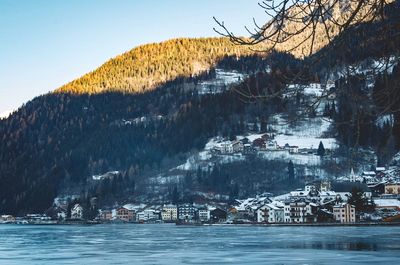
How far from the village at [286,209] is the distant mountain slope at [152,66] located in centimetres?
6361

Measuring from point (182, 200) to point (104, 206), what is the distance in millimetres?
17761

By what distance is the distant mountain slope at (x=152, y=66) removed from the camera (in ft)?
551

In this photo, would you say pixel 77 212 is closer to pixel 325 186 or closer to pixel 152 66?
pixel 325 186

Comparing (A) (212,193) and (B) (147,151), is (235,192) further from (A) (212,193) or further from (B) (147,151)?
(B) (147,151)

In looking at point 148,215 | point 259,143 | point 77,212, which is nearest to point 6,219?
point 77,212

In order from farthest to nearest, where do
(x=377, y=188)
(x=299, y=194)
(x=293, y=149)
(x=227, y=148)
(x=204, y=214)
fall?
(x=227, y=148)
(x=293, y=149)
(x=204, y=214)
(x=377, y=188)
(x=299, y=194)

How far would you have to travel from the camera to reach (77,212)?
103 m

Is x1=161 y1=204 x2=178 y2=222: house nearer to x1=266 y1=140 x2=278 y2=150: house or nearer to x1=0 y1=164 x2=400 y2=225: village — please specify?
x1=0 y1=164 x2=400 y2=225: village

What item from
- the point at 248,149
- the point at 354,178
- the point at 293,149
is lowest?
the point at 354,178

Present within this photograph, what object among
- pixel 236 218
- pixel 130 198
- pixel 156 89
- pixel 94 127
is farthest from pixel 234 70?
pixel 236 218

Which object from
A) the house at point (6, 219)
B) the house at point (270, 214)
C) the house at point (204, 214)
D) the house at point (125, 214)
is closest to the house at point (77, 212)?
the house at point (125, 214)

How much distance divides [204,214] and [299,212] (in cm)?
1903

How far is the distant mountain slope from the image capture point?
16800cm

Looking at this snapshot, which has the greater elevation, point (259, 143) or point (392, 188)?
point (259, 143)
